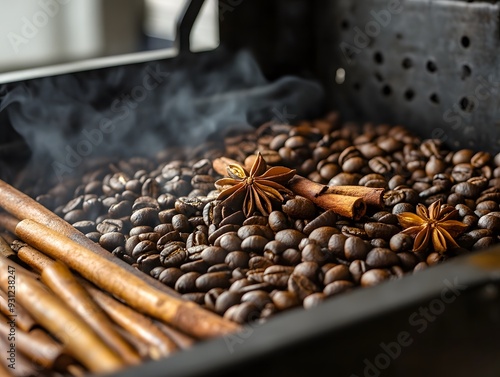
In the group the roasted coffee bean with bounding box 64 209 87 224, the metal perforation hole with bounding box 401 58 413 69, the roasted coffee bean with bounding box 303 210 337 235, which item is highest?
the metal perforation hole with bounding box 401 58 413 69

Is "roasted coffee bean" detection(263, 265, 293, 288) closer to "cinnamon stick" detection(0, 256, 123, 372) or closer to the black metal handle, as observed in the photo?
"cinnamon stick" detection(0, 256, 123, 372)

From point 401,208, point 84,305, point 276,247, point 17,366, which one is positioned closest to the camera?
point 17,366

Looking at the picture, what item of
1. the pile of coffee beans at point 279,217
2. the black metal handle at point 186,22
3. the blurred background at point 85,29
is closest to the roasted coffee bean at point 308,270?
the pile of coffee beans at point 279,217

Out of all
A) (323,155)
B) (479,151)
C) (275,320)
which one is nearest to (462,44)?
(479,151)

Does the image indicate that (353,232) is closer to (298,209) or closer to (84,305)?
(298,209)


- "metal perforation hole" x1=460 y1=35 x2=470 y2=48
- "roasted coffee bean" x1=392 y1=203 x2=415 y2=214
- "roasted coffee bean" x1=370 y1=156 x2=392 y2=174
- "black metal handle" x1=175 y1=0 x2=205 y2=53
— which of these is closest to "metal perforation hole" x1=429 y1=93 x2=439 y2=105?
"metal perforation hole" x1=460 y1=35 x2=470 y2=48

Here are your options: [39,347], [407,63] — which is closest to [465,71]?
[407,63]

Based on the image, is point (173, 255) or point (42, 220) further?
point (42, 220)
